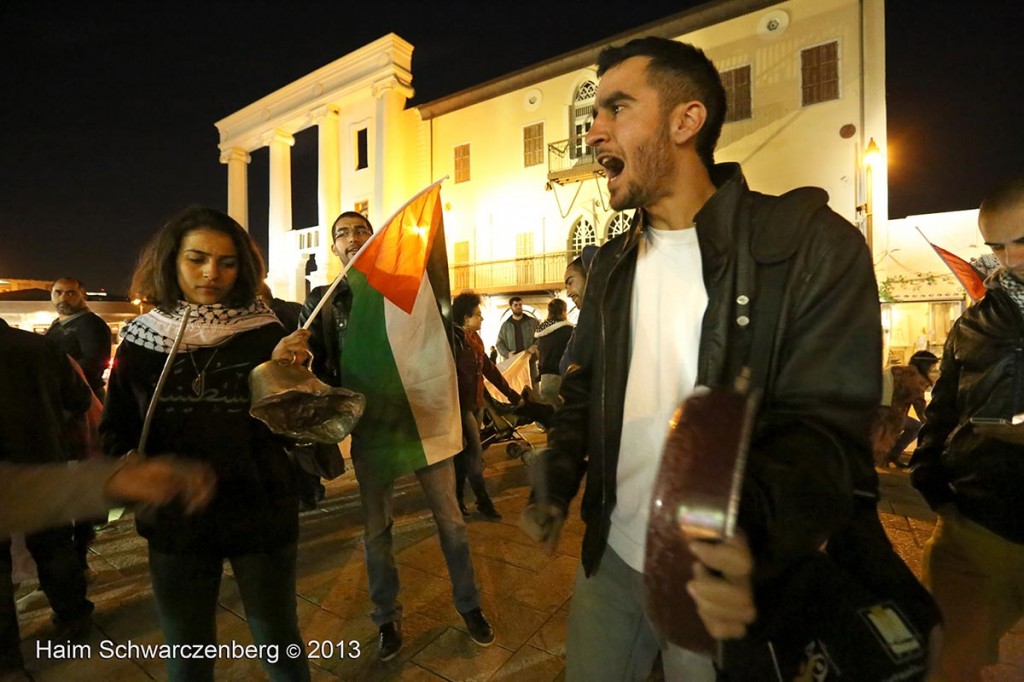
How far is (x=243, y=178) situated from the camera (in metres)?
26.4

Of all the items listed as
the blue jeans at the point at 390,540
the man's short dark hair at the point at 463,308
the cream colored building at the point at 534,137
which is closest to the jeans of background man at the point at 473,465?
the man's short dark hair at the point at 463,308

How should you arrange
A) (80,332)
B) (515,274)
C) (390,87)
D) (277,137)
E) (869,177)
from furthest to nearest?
(277,137)
(390,87)
(515,274)
(869,177)
(80,332)

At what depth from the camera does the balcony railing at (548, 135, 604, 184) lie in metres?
17.4

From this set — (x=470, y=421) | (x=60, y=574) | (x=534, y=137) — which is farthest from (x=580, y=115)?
(x=60, y=574)

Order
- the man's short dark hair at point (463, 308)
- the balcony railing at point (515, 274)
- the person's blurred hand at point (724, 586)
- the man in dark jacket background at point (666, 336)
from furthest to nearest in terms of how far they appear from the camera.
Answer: the balcony railing at point (515, 274), the man's short dark hair at point (463, 308), the man in dark jacket background at point (666, 336), the person's blurred hand at point (724, 586)

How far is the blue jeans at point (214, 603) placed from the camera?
184cm

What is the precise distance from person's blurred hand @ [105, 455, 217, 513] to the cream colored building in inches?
390

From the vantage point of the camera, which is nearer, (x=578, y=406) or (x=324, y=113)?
(x=578, y=406)

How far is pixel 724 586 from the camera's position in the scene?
797 mm

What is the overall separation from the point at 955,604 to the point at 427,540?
130 inches

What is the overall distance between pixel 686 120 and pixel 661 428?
0.83 meters

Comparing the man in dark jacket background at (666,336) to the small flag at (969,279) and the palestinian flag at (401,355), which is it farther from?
the small flag at (969,279)

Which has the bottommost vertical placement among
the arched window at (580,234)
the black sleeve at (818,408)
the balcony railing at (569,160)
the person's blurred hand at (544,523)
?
the person's blurred hand at (544,523)

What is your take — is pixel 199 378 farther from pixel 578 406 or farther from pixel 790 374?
pixel 790 374
